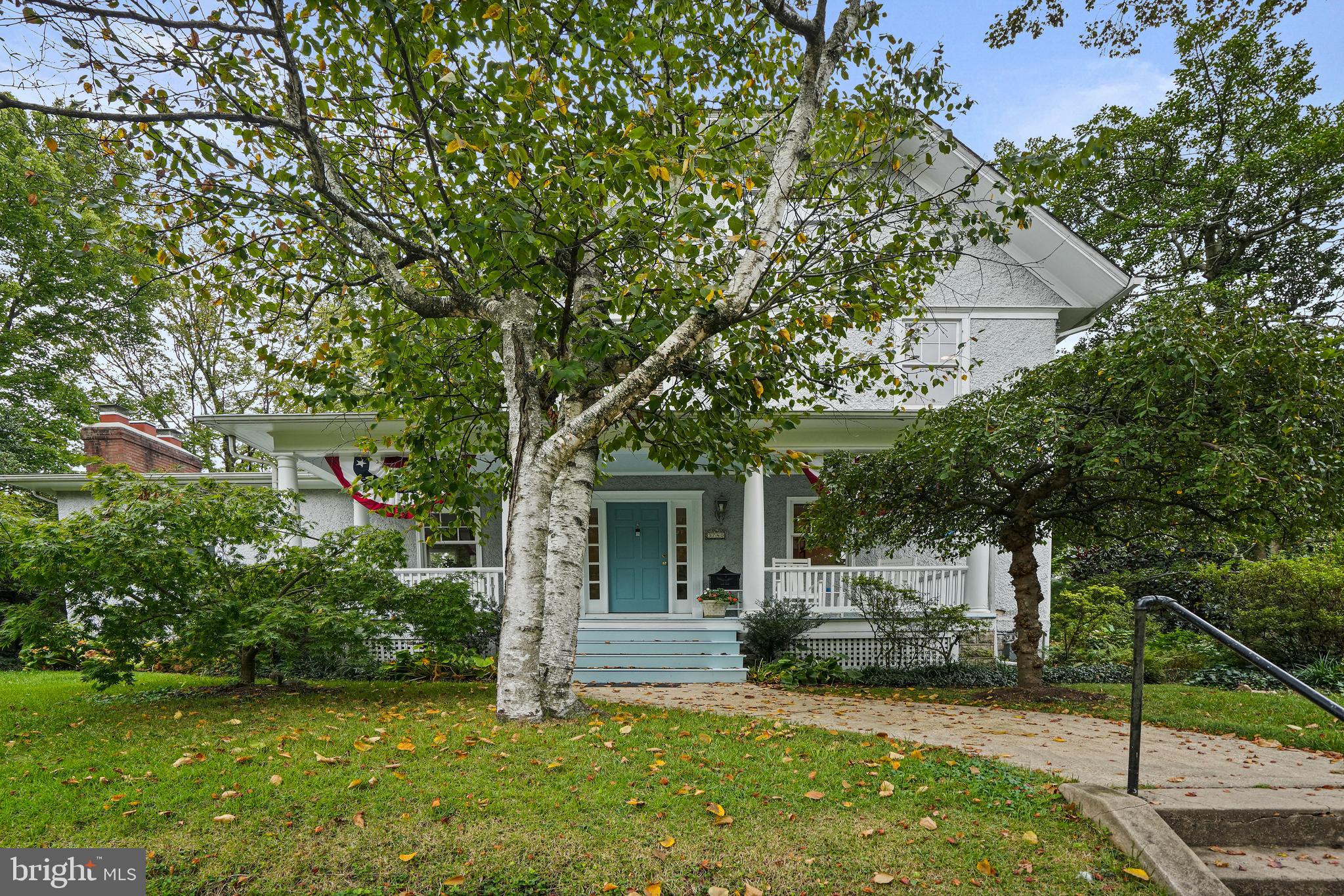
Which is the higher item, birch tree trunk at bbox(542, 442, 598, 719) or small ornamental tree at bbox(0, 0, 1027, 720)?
small ornamental tree at bbox(0, 0, 1027, 720)

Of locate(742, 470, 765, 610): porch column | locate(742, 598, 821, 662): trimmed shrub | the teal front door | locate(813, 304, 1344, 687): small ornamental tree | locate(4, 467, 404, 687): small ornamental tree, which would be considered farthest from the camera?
the teal front door

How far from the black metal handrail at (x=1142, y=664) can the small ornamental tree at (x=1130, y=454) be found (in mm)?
2561

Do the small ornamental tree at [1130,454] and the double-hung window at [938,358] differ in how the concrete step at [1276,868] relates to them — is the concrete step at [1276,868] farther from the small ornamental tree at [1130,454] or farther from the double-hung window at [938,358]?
the double-hung window at [938,358]

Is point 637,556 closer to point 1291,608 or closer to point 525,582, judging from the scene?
point 525,582

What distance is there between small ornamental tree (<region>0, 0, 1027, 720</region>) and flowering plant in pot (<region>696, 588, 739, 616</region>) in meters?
4.30

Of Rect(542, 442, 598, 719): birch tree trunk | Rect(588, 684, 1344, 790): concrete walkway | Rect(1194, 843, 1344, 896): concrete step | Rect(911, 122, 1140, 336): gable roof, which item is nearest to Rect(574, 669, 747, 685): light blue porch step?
Rect(588, 684, 1344, 790): concrete walkway

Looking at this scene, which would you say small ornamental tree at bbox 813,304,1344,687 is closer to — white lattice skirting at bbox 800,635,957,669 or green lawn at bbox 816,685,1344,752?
green lawn at bbox 816,685,1344,752

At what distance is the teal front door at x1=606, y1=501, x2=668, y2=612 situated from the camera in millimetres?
12180

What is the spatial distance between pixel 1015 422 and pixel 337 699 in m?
6.70

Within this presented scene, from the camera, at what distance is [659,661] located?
952 cm

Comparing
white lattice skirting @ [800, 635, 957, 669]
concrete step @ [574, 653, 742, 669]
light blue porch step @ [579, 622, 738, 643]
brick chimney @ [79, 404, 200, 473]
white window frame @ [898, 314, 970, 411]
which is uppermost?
white window frame @ [898, 314, 970, 411]

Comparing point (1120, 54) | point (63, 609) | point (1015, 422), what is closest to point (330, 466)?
point (63, 609)

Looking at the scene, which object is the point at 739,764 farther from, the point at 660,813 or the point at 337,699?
the point at 337,699

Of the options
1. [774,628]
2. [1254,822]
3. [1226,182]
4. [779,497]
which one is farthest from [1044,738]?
[1226,182]
